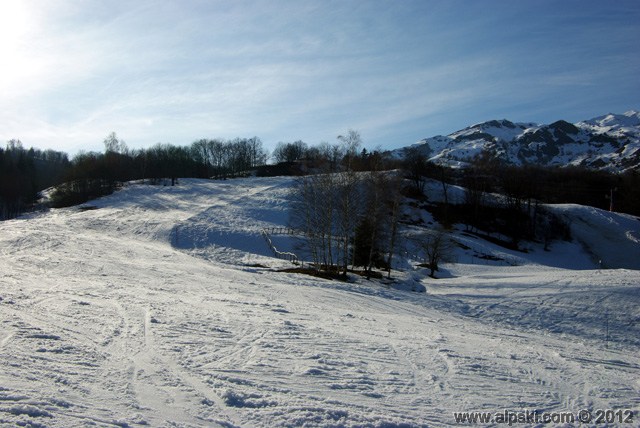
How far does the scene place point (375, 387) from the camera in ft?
24.1

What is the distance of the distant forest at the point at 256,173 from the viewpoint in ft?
226

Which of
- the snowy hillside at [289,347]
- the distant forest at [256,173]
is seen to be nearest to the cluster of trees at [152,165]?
the distant forest at [256,173]

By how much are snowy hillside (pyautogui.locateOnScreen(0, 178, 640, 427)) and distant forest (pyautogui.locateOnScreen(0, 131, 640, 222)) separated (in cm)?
1645

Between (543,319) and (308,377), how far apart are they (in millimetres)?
15552

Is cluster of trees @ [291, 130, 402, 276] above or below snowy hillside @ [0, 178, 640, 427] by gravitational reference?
above

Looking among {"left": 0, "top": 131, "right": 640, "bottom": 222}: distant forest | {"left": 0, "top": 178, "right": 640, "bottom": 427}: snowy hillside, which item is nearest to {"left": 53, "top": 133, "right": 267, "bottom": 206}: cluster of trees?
{"left": 0, "top": 131, "right": 640, "bottom": 222}: distant forest

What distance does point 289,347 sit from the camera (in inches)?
372

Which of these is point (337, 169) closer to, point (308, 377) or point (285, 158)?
point (308, 377)

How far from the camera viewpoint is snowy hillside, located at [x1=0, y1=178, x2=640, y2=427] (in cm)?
636

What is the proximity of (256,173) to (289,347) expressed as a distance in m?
101

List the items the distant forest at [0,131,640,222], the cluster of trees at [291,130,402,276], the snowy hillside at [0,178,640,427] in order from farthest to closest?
the distant forest at [0,131,640,222]
the cluster of trees at [291,130,402,276]
the snowy hillside at [0,178,640,427]

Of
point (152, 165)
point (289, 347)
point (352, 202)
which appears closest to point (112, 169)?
point (152, 165)

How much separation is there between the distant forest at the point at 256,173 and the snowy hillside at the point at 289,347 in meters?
16.4

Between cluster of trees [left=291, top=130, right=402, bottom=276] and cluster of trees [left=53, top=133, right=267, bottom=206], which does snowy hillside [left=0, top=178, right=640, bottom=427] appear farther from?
cluster of trees [left=53, top=133, right=267, bottom=206]
